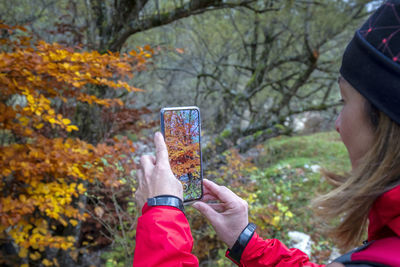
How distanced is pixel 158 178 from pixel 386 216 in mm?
796

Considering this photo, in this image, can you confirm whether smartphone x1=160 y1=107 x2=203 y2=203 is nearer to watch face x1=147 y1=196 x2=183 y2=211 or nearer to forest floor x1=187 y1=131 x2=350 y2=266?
watch face x1=147 y1=196 x2=183 y2=211

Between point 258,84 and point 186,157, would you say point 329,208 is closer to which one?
point 186,157

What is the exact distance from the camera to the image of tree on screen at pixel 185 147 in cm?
132

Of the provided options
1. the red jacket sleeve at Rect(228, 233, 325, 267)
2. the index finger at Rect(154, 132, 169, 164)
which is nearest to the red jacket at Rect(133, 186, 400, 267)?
the index finger at Rect(154, 132, 169, 164)

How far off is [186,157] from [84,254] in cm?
495

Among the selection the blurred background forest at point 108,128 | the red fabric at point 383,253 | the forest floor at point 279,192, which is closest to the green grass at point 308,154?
the forest floor at point 279,192

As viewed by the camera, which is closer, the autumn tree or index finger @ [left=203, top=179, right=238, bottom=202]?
index finger @ [left=203, top=179, right=238, bottom=202]

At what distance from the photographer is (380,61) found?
33.4 inches

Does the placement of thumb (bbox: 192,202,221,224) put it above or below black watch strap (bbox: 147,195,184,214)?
below

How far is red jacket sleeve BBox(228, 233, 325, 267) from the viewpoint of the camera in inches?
50.6

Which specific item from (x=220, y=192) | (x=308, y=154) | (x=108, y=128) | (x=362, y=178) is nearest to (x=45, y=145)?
(x=108, y=128)

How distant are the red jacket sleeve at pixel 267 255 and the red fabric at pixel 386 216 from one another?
0.51 meters

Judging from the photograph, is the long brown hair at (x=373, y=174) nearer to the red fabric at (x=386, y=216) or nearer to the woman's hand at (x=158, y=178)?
the red fabric at (x=386, y=216)

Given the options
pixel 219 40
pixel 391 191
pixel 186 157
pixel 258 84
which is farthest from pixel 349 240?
pixel 219 40
